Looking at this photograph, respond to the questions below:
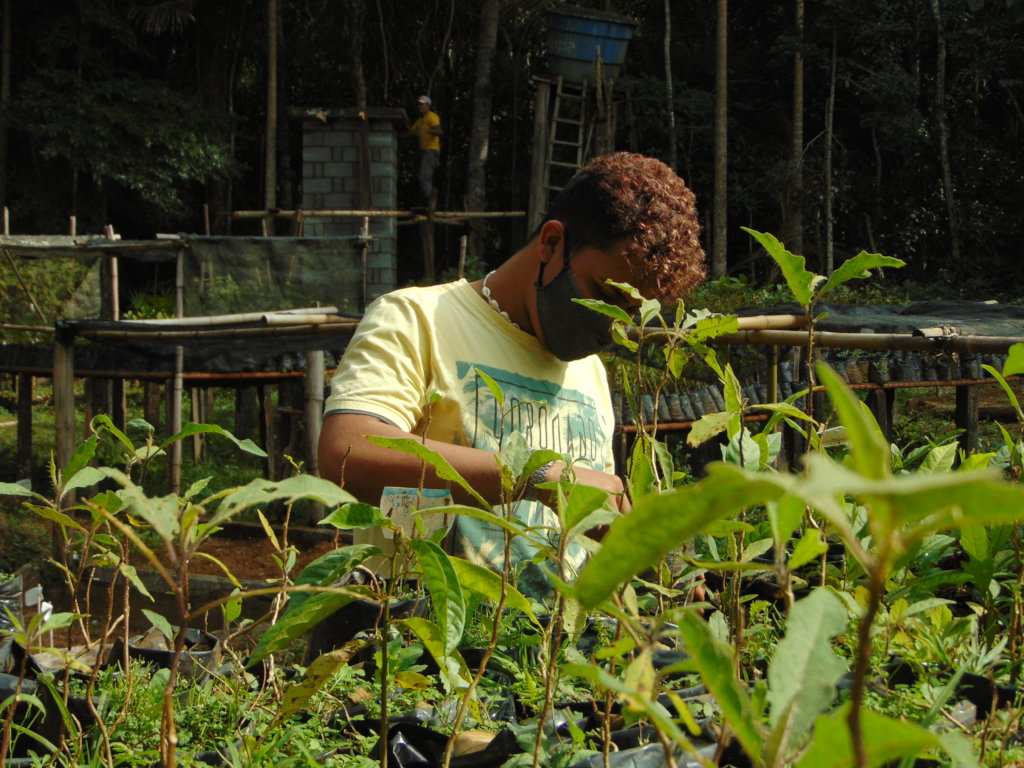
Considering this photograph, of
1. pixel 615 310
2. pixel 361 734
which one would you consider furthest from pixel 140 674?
pixel 615 310

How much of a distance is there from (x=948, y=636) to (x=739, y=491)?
0.67 m

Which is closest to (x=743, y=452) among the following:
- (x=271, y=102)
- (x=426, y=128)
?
(x=426, y=128)

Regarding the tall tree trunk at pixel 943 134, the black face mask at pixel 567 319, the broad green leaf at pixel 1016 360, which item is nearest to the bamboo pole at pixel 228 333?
the black face mask at pixel 567 319

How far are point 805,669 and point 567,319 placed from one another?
5.31ft

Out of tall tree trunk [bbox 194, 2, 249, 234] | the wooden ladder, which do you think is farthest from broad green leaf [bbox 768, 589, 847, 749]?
tall tree trunk [bbox 194, 2, 249, 234]

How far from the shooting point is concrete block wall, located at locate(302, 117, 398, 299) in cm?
1370

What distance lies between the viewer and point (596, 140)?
14.3 metres

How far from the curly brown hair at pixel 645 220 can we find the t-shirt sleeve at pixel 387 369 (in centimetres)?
37

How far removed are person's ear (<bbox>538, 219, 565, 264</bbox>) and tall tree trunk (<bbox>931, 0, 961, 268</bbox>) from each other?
12829mm

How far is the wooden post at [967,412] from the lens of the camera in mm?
4977

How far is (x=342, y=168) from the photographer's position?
13.9m

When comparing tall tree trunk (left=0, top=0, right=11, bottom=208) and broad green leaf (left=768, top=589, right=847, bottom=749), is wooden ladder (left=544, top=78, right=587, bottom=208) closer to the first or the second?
tall tree trunk (left=0, top=0, right=11, bottom=208)

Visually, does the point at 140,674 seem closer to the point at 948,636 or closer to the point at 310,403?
the point at 948,636

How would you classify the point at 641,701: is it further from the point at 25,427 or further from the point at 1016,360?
the point at 25,427
